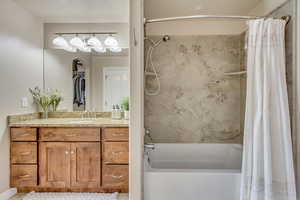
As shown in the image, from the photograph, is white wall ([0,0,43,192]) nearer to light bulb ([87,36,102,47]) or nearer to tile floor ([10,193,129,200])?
tile floor ([10,193,129,200])

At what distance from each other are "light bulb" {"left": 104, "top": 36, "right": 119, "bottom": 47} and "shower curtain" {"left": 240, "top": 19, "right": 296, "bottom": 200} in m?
2.00

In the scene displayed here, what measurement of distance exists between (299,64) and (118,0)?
2.20m

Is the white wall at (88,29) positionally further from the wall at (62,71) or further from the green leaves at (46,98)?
the green leaves at (46,98)

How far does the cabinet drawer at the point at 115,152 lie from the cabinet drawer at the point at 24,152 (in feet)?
2.78

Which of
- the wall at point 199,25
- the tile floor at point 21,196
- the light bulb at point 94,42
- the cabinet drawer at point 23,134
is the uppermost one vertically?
the wall at point 199,25

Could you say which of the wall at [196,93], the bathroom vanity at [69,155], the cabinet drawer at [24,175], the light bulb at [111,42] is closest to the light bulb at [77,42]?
the light bulb at [111,42]

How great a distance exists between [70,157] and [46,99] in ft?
3.70

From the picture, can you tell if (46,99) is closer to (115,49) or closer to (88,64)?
(88,64)

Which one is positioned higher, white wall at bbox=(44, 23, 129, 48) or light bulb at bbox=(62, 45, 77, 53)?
white wall at bbox=(44, 23, 129, 48)

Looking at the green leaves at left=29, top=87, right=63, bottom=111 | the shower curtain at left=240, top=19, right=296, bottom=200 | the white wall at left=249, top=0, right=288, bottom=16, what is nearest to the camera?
the shower curtain at left=240, top=19, right=296, bottom=200

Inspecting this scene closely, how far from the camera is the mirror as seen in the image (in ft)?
11.5

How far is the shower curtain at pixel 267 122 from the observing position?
1901mm

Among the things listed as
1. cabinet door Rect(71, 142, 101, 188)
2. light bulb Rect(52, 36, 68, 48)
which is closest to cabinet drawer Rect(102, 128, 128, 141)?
cabinet door Rect(71, 142, 101, 188)

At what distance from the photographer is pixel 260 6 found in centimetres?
271
